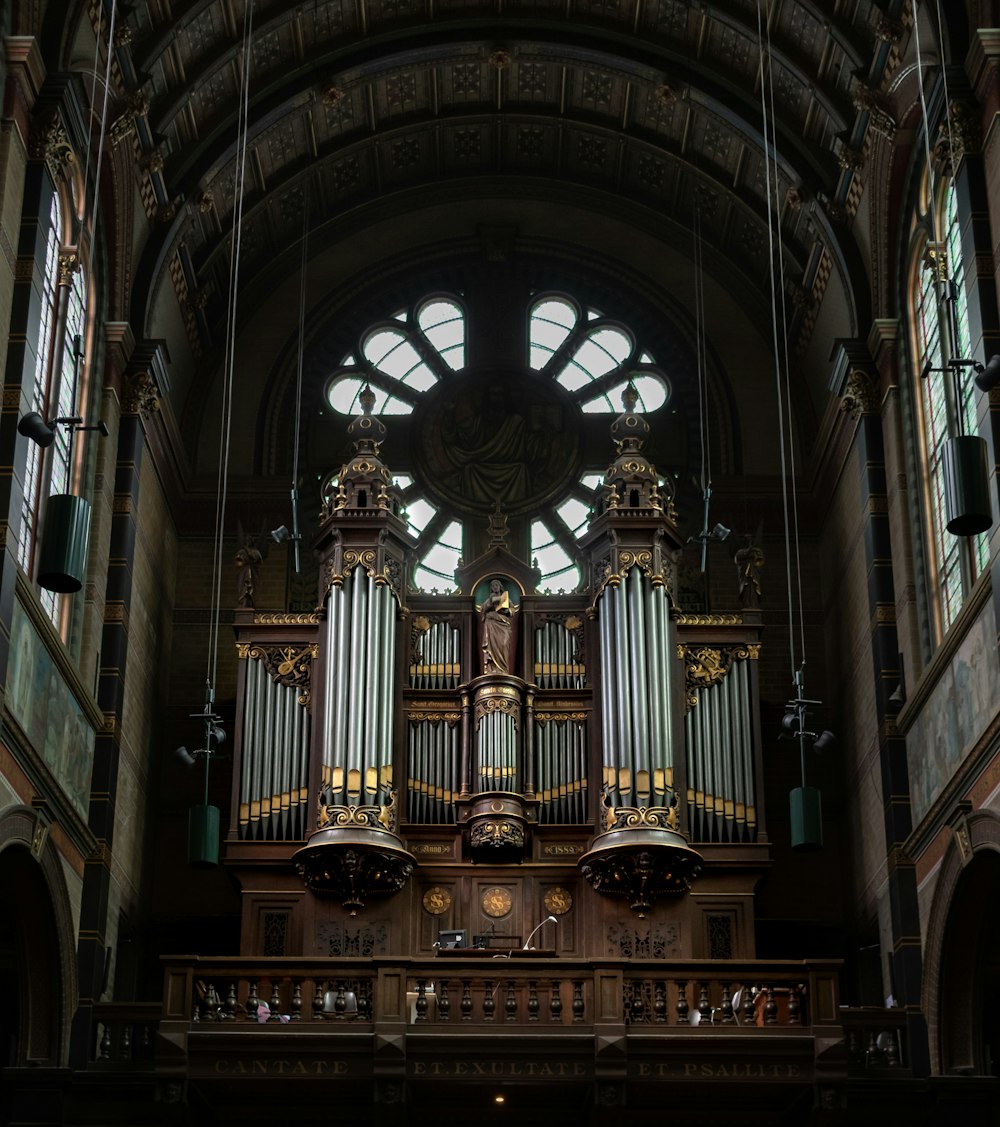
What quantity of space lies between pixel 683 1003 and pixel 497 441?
30.9 ft

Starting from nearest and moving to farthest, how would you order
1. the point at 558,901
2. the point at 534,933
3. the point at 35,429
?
the point at 35,429, the point at 534,933, the point at 558,901

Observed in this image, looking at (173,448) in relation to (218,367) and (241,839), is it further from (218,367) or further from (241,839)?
(241,839)

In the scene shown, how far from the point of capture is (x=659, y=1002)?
18.4 meters

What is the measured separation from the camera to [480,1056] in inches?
707

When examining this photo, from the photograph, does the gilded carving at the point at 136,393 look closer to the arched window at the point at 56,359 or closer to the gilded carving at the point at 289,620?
the arched window at the point at 56,359

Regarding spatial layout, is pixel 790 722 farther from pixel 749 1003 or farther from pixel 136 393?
pixel 136 393

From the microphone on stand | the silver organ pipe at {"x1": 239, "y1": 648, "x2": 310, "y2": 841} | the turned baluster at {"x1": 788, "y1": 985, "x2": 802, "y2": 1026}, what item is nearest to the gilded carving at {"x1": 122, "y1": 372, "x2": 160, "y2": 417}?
the silver organ pipe at {"x1": 239, "y1": 648, "x2": 310, "y2": 841}

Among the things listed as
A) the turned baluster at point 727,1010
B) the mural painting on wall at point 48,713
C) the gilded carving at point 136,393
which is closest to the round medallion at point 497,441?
the gilded carving at point 136,393

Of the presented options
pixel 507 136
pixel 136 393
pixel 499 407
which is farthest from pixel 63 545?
pixel 507 136

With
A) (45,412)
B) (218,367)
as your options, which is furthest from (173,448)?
(45,412)

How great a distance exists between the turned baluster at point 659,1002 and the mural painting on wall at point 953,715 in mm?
3279

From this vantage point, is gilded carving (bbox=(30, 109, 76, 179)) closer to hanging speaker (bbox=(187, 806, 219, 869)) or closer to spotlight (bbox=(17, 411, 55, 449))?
spotlight (bbox=(17, 411, 55, 449))

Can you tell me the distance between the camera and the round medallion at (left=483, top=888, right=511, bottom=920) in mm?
21500

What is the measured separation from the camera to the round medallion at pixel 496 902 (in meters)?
21.5
